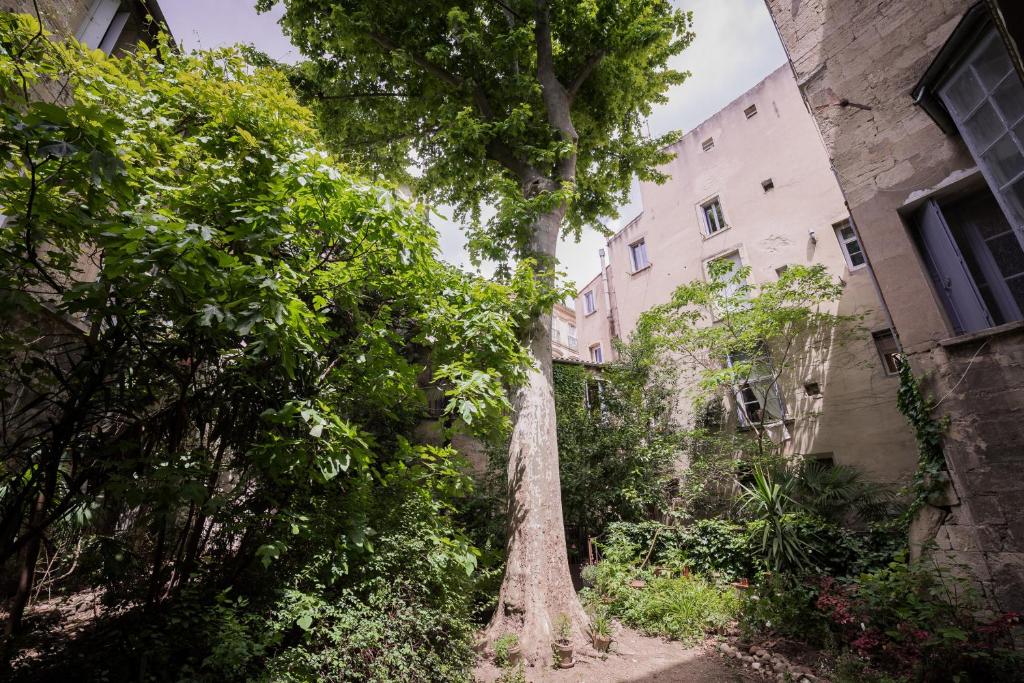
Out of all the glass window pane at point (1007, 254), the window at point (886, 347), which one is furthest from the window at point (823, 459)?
the glass window pane at point (1007, 254)

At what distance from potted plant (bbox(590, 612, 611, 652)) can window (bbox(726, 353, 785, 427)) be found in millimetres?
7499

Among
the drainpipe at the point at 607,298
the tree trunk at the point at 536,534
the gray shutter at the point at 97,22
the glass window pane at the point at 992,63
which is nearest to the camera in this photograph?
the glass window pane at the point at 992,63

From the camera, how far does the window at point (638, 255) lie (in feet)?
51.9

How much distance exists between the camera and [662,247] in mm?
14922

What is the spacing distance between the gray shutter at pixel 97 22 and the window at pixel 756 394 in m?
13.8

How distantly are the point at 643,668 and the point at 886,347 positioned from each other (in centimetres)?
963

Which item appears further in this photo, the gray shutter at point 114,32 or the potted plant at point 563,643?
the gray shutter at point 114,32

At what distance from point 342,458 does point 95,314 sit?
6.16 feet

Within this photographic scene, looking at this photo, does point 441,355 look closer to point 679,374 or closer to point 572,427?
point 572,427

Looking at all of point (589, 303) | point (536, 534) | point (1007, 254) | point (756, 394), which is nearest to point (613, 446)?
point (536, 534)

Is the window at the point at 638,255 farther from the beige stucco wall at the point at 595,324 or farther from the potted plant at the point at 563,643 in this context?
the potted plant at the point at 563,643

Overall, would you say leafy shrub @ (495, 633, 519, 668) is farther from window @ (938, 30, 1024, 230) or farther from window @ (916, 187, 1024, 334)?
window @ (938, 30, 1024, 230)

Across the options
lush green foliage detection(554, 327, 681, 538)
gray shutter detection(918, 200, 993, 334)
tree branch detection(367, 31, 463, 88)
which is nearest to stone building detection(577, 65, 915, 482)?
lush green foliage detection(554, 327, 681, 538)

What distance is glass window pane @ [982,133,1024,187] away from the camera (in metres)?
3.79
